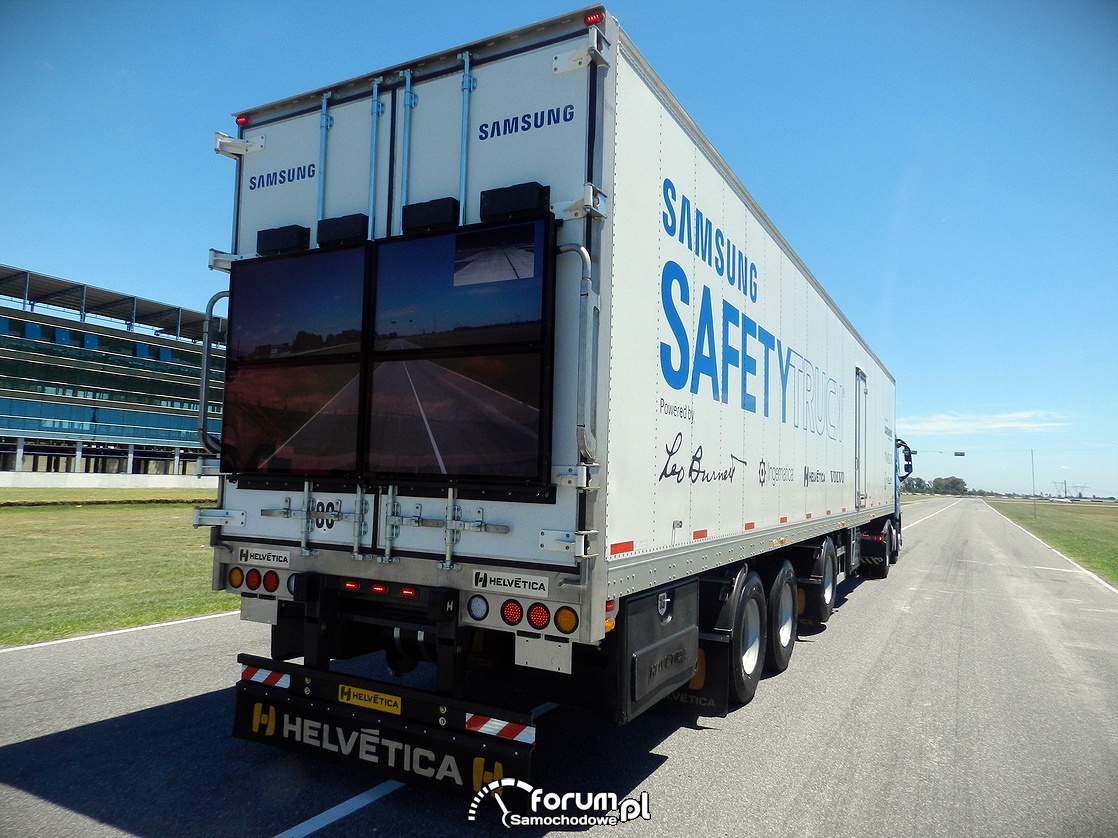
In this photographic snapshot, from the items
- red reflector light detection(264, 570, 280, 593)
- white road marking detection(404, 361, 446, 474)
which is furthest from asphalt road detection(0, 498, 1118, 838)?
white road marking detection(404, 361, 446, 474)

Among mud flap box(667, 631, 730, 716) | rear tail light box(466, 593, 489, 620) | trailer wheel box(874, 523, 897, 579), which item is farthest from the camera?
trailer wheel box(874, 523, 897, 579)

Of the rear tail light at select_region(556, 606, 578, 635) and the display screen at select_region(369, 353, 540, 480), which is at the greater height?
the display screen at select_region(369, 353, 540, 480)

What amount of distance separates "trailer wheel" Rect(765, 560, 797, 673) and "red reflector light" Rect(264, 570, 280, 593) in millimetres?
4569

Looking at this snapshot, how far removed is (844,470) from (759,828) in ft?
24.0

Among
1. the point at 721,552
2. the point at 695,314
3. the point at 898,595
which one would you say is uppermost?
the point at 695,314

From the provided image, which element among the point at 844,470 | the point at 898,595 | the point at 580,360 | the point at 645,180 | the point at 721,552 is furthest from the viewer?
the point at 898,595

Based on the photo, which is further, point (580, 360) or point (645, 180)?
point (645, 180)

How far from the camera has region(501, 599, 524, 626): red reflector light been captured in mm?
3781

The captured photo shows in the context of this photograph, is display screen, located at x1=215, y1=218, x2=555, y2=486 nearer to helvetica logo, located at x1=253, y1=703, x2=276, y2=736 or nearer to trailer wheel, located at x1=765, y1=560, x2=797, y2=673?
helvetica logo, located at x1=253, y1=703, x2=276, y2=736

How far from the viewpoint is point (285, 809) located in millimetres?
3930

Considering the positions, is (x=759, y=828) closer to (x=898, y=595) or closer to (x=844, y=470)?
(x=844, y=470)

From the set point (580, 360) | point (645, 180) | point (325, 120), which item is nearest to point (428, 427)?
point (580, 360)
